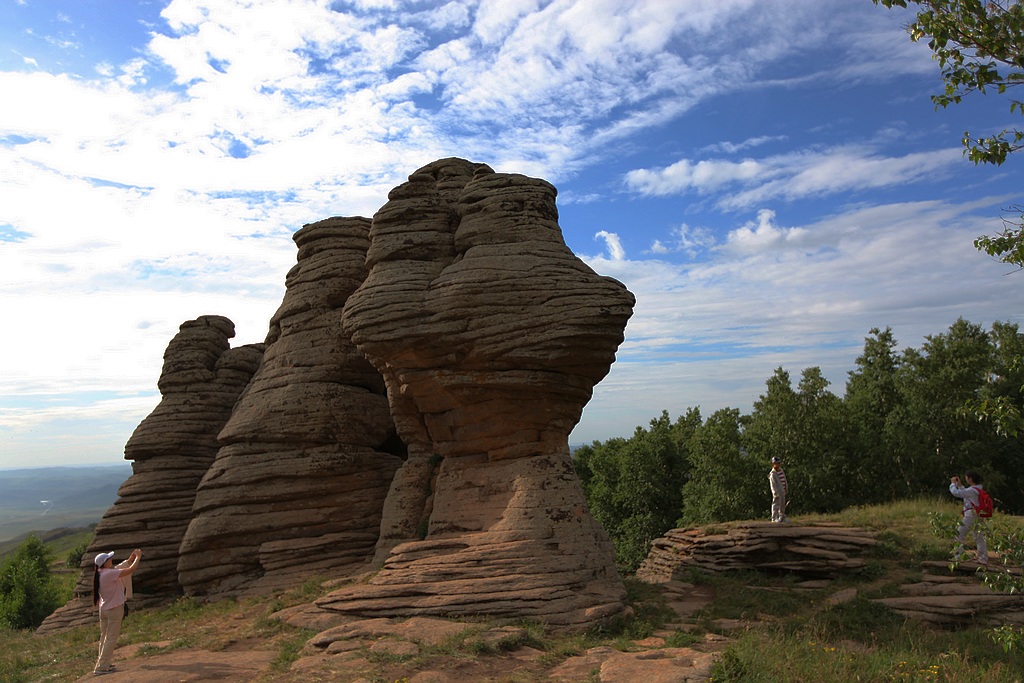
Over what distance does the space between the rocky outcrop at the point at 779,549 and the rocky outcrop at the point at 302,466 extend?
8921mm

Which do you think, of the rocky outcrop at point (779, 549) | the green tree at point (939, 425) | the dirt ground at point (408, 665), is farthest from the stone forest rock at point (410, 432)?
the green tree at point (939, 425)

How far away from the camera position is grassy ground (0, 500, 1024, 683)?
8.87 metres

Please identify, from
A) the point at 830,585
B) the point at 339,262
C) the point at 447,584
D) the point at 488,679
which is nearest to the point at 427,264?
the point at 339,262

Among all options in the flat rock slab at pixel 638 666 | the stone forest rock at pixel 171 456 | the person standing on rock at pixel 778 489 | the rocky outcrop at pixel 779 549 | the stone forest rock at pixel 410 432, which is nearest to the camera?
the flat rock slab at pixel 638 666

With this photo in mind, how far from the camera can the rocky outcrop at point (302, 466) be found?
59.1 feet

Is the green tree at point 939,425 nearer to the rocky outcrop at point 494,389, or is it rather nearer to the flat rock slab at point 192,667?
the rocky outcrop at point 494,389

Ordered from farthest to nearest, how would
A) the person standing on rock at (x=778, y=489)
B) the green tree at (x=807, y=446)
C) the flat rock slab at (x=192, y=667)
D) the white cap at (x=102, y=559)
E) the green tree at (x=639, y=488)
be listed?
the green tree at (x=639, y=488) < the green tree at (x=807, y=446) < the person standing on rock at (x=778, y=489) < the white cap at (x=102, y=559) < the flat rock slab at (x=192, y=667)

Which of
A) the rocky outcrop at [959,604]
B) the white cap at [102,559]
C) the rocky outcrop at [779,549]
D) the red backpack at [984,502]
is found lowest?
the rocky outcrop at [959,604]

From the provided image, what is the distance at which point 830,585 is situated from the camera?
1673 centimetres

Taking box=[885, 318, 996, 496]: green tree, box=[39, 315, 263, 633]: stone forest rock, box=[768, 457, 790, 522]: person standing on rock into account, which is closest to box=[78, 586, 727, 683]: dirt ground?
box=[768, 457, 790, 522]: person standing on rock

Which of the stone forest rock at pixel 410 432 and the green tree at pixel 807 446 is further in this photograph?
the green tree at pixel 807 446

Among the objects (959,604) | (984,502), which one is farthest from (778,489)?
(984,502)

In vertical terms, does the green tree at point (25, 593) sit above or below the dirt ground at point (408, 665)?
below

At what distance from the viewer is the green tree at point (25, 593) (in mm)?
32938
